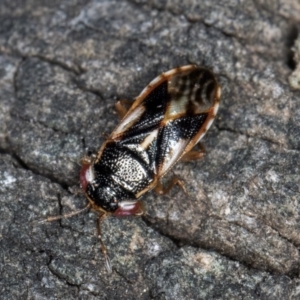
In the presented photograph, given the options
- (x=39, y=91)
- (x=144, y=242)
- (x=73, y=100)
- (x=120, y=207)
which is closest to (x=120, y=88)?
(x=73, y=100)

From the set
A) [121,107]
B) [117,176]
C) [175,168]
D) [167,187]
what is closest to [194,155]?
[175,168]

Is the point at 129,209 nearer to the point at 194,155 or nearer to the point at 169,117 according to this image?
the point at 194,155

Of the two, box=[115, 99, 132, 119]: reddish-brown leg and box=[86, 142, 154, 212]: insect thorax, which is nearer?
box=[86, 142, 154, 212]: insect thorax

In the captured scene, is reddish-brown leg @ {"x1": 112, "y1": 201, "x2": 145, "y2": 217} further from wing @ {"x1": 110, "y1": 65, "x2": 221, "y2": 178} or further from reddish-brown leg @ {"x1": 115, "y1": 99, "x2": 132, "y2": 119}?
reddish-brown leg @ {"x1": 115, "y1": 99, "x2": 132, "y2": 119}

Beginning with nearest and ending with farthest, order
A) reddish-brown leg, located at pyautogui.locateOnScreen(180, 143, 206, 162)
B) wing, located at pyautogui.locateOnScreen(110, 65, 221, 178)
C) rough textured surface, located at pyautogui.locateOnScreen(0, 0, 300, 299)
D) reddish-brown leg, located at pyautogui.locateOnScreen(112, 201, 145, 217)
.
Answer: rough textured surface, located at pyautogui.locateOnScreen(0, 0, 300, 299), reddish-brown leg, located at pyautogui.locateOnScreen(112, 201, 145, 217), reddish-brown leg, located at pyautogui.locateOnScreen(180, 143, 206, 162), wing, located at pyautogui.locateOnScreen(110, 65, 221, 178)

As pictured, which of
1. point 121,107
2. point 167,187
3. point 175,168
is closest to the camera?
point 167,187

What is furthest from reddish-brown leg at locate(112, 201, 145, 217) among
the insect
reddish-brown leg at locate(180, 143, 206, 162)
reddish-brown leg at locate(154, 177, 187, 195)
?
reddish-brown leg at locate(180, 143, 206, 162)

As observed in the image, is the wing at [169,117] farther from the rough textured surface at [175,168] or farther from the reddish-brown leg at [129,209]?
the reddish-brown leg at [129,209]

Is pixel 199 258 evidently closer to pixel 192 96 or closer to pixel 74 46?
pixel 192 96
